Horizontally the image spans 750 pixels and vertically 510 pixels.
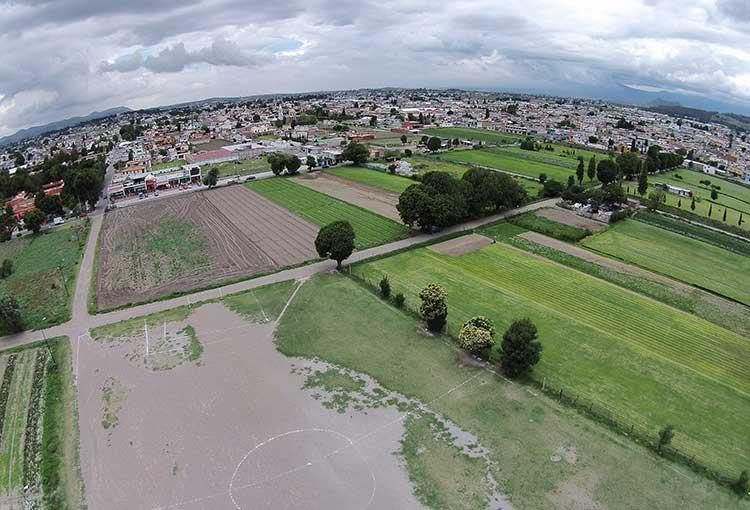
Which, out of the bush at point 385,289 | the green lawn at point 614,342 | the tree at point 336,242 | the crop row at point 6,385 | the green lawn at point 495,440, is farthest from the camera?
the tree at point 336,242

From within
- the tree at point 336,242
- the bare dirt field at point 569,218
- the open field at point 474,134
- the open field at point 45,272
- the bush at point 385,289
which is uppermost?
the open field at point 474,134

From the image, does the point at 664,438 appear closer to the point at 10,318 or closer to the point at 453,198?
the point at 453,198

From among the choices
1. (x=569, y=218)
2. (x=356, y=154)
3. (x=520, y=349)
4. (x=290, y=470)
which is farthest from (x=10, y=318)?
(x=356, y=154)

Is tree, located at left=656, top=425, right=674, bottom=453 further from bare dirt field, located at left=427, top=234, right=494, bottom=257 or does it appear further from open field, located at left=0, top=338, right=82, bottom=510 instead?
open field, located at left=0, top=338, right=82, bottom=510

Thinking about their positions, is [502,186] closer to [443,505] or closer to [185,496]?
[443,505]

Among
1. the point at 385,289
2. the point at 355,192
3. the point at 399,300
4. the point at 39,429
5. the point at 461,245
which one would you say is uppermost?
the point at 355,192

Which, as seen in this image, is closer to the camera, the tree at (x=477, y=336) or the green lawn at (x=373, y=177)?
the tree at (x=477, y=336)

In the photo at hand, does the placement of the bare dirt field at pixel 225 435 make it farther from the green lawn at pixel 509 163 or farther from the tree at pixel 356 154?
the green lawn at pixel 509 163

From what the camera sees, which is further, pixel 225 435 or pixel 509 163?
pixel 509 163

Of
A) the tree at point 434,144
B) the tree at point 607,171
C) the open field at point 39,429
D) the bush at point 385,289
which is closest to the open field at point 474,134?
the tree at point 434,144
